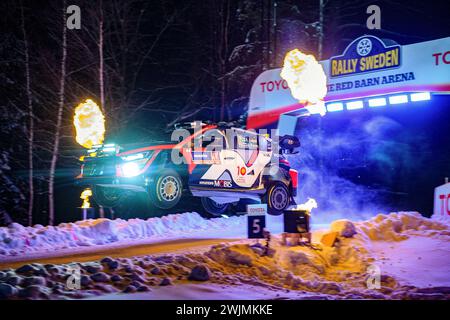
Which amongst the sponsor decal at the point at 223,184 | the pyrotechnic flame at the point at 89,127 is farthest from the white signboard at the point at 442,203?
the pyrotechnic flame at the point at 89,127

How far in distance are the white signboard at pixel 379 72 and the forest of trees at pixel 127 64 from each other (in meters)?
2.82

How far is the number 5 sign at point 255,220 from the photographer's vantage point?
35.7 feet

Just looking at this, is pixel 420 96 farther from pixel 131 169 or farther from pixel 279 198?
pixel 131 169

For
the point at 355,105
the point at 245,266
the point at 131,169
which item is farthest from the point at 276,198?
the point at 355,105

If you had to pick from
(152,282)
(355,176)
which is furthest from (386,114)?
(152,282)

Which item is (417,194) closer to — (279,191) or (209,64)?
(279,191)

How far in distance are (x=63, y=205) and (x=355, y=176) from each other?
35.6 ft

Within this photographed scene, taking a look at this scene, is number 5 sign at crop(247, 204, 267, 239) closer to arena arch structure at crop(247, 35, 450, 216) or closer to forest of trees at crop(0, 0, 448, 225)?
arena arch structure at crop(247, 35, 450, 216)

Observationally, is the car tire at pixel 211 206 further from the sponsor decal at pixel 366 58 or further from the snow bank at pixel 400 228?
the sponsor decal at pixel 366 58

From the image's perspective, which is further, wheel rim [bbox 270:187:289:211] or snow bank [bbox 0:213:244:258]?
snow bank [bbox 0:213:244:258]

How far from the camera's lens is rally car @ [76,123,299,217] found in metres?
9.98

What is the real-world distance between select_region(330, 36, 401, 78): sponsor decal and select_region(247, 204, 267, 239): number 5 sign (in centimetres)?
727

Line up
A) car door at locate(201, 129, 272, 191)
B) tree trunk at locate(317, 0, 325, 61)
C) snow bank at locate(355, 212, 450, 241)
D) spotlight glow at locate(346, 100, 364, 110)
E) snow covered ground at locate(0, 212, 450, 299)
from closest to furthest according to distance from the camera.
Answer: snow covered ground at locate(0, 212, 450, 299)
car door at locate(201, 129, 272, 191)
snow bank at locate(355, 212, 450, 241)
spotlight glow at locate(346, 100, 364, 110)
tree trunk at locate(317, 0, 325, 61)

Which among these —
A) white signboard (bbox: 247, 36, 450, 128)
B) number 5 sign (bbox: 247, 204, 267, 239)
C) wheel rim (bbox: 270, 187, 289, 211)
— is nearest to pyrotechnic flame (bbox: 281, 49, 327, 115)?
white signboard (bbox: 247, 36, 450, 128)
